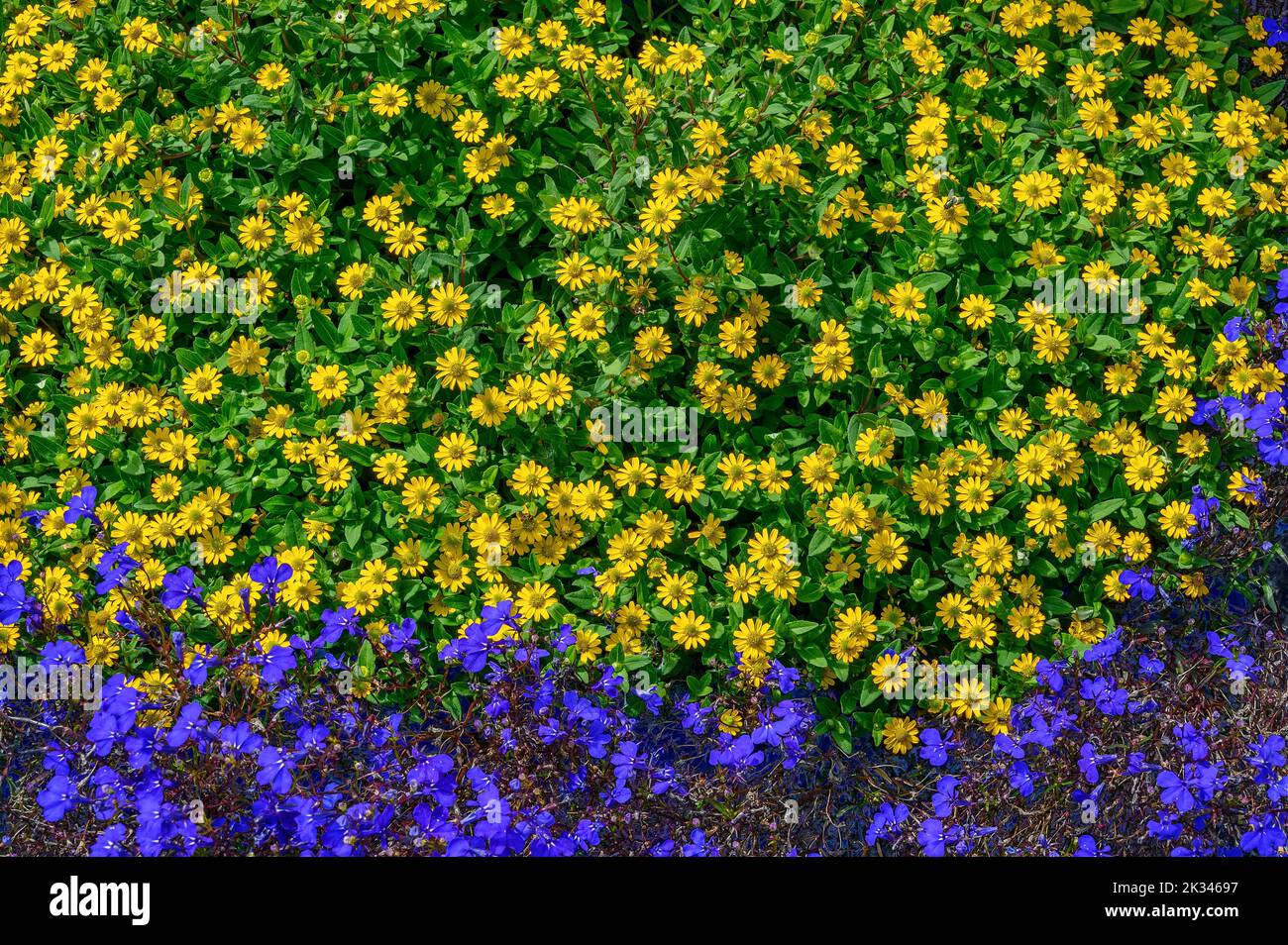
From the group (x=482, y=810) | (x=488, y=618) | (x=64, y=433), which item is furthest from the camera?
(x=64, y=433)

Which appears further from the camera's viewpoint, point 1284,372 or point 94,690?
point 1284,372

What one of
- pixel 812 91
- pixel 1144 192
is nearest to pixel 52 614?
pixel 812 91

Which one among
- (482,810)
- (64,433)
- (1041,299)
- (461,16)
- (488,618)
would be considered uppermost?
(461,16)

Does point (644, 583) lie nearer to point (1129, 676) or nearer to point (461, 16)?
point (1129, 676)
